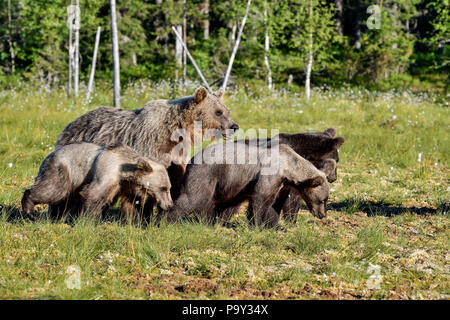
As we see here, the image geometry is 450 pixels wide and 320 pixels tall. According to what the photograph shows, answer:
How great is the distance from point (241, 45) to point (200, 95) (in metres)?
23.4

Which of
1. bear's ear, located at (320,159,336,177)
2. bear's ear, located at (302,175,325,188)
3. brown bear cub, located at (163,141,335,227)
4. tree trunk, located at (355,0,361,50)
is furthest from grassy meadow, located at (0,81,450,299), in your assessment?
tree trunk, located at (355,0,361,50)

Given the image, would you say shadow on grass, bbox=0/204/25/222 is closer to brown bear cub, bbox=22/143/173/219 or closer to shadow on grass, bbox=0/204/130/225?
shadow on grass, bbox=0/204/130/225

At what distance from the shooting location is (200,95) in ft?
22.6

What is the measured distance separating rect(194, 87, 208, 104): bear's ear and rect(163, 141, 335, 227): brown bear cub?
2.55 ft

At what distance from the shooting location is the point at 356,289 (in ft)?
13.8

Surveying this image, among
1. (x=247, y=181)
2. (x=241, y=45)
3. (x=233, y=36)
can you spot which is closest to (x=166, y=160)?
(x=247, y=181)

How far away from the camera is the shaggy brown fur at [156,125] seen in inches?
267

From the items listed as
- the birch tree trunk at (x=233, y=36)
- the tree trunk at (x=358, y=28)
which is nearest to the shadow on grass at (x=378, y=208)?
the birch tree trunk at (x=233, y=36)

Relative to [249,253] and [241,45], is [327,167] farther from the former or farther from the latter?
[241,45]

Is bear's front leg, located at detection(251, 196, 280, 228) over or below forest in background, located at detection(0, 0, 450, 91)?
below

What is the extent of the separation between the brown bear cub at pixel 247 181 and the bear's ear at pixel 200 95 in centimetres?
78

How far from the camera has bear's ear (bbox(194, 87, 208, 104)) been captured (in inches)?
270

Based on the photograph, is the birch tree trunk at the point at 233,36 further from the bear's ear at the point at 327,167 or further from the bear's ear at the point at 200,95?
the bear's ear at the point at 327,167
